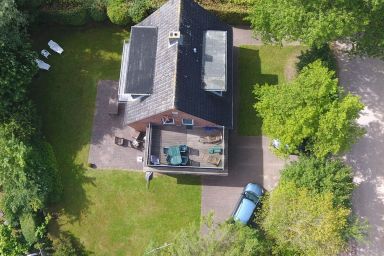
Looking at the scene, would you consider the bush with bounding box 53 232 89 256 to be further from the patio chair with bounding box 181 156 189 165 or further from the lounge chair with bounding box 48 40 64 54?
the lounge chair with bounding box 48 40 64 54

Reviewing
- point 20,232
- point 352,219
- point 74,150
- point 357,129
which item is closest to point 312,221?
point 352,219

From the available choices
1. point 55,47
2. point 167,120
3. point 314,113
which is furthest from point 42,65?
point 314,113

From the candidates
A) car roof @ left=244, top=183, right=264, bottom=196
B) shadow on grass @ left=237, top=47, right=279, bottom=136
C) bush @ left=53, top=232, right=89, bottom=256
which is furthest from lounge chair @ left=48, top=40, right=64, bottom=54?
car roof @ left=244, top=183, right=264, bottom=196

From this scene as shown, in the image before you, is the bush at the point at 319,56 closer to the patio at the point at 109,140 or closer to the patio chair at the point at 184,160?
the patio chair at the point at 184,160

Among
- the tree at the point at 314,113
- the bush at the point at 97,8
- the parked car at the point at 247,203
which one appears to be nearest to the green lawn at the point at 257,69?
the tree at the point at 314,113

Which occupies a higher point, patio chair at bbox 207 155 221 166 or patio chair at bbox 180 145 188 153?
patio chair at bbox 180 145 188 153

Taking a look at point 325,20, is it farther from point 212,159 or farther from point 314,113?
point 212,159
